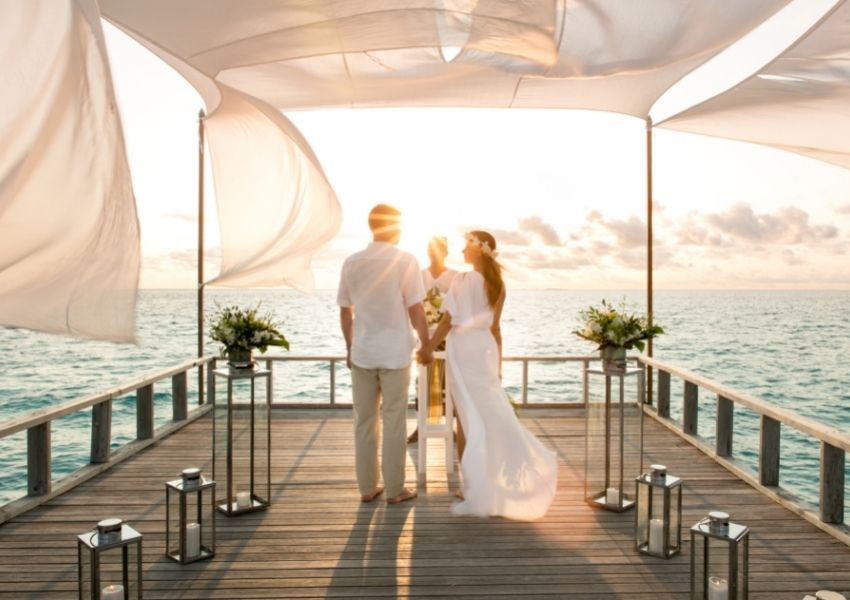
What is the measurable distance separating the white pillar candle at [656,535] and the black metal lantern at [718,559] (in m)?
0.77

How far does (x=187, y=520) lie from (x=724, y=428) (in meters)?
3.88

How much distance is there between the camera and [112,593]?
2.46 metres

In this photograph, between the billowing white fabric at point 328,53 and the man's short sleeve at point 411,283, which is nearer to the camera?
the billowing white fabric at point 328,53

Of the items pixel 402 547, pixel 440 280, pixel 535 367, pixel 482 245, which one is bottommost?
pixel 535 367

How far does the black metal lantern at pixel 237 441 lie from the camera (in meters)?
4.04

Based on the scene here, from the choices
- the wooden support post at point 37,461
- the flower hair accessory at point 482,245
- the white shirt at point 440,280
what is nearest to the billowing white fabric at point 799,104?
the flower hair accessory at point 482,245

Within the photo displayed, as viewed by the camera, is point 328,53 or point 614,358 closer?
point 614,358

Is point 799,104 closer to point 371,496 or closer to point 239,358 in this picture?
point 371,496

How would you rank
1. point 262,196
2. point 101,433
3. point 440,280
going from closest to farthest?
point 262,196, point 101,433, point 440,280

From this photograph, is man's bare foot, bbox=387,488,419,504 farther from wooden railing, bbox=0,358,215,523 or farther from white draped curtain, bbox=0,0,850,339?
wooden railing, bbox=0,358,215,523

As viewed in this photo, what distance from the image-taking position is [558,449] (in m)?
5.67

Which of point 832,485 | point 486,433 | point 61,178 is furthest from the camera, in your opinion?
point 486,433

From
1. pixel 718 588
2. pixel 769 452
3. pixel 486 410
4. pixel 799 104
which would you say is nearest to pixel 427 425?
pixel 486 410

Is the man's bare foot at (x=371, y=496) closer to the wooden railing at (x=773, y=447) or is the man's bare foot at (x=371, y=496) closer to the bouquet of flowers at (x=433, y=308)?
the bouquet of flowers at (x=433, y=308)
